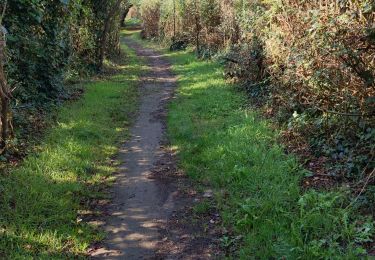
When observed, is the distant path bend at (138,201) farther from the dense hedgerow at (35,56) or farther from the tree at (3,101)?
the dense hedgerow at (35,56)

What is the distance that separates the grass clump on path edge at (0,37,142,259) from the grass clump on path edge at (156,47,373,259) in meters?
1.56

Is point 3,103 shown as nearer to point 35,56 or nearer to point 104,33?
point 35,56

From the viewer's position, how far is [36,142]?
7.66m

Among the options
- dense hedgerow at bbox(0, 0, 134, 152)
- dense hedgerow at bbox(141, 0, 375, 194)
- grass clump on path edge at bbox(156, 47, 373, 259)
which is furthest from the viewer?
dense hedgerow at bbox(0, 0, 134, 152)

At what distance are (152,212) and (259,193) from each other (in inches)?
60.9

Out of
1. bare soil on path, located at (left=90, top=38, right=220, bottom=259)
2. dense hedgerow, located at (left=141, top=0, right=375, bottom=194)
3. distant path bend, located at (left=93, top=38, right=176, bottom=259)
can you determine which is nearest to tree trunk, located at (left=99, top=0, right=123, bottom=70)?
distant path bend, located at (left=93, top=38, right=176, bottom=259)

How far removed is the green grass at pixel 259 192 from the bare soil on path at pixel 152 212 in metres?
0.32

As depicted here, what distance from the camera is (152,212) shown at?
5.72 metres

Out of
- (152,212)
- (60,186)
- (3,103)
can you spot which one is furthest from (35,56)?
(152,212)

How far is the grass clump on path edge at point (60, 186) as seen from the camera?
4848mm

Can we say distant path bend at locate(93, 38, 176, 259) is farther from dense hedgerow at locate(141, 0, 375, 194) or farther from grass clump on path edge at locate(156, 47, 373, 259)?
dense hedgerow at locate(141, 0, 375, 194)

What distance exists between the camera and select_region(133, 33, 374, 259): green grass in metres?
4.41

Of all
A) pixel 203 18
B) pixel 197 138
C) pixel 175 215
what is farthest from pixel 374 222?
pixel 203 18

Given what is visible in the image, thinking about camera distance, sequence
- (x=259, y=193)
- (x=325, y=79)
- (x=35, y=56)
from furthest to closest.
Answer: (x=35, y=56) < (x=325, y=79) < (x=259, y=193)
